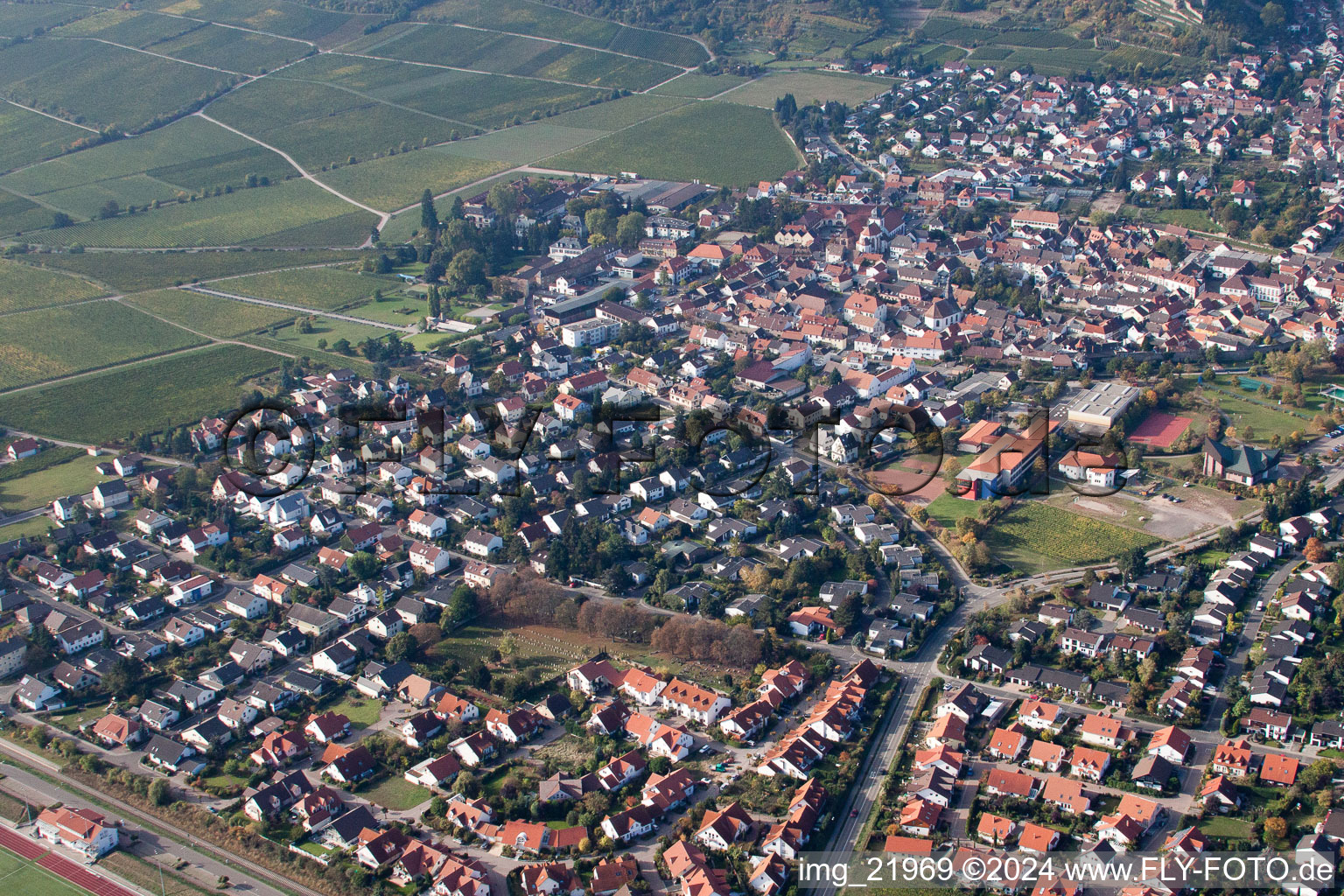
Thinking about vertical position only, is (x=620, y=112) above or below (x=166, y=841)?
above

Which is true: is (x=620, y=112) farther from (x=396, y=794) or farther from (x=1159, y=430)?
(x=396, y=794)

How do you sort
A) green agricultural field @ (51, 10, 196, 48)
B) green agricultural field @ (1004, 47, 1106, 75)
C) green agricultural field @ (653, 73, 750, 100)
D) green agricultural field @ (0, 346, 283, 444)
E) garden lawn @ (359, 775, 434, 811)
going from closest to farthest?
garden lawn @ (359, 775, 434, 811) < green agricultural field @ (0, 346, 283, 444) < green agricultural field @ (1004, 47, 1106, 75) < green agricultural field @ (653, 73, 750, 100) < green agricultural field @ (51, 10, 196, 48)

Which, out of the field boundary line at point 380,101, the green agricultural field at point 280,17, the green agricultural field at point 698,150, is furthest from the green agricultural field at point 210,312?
the green agricultural field at point 280,17

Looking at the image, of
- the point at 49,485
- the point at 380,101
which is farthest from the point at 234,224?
the point at 49,485

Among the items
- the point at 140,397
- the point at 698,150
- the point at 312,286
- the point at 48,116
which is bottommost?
the point at 140,397

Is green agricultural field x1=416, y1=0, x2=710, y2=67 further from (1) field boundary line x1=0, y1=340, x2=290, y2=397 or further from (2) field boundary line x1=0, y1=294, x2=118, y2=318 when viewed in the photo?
(1) field boundary line x1=0, y1=340, x2=290, y2=397

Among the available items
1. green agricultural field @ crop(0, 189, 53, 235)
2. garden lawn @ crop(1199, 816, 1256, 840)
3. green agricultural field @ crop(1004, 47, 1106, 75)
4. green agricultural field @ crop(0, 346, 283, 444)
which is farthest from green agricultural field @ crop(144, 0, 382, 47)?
garden lawn @ crop(1199, 816, 1256, 840)

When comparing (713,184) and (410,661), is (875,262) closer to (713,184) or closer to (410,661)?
(713,184)

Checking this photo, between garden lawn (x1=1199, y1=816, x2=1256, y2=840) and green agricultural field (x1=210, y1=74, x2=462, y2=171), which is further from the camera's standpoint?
green agricultural field (x1=210, y1=74, x2=462, y2=171)
